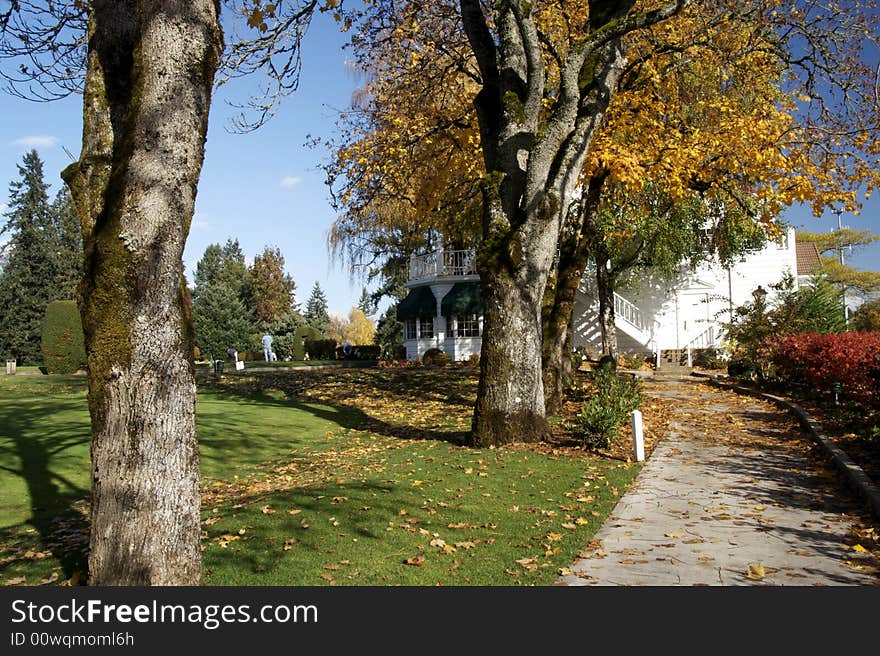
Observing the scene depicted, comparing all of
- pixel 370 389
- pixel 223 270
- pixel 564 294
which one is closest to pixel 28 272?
pixel 223 270

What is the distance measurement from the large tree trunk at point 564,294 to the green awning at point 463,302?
17509mm

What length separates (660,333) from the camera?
34.9 m

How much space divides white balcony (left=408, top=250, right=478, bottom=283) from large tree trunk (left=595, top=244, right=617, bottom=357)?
8657mm

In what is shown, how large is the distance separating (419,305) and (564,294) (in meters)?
21.4

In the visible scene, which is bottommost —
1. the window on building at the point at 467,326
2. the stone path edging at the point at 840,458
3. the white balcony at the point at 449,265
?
the stone path edging at the point at 840,458

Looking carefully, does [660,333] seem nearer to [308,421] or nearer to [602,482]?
[308,421]

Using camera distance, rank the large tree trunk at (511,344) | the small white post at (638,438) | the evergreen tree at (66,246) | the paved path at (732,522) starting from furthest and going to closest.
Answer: the evergreen tree at (66,246) → the large tree trunk at (511,344) → the small white post at (638,438) → the paved path at (732,522)

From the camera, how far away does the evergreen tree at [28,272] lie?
1949 inches

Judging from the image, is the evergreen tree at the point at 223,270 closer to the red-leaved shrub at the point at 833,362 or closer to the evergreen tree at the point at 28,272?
the evergreen tree at the point at 28,272

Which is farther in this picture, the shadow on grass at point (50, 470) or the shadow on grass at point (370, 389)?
the shadow on grass at point (370, 389)

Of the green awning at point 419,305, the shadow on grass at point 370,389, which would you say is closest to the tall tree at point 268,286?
the green awning at point 419,305

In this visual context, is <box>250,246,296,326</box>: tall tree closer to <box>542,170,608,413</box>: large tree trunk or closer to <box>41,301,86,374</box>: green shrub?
<box>41,301,86,374</box>: green shrub

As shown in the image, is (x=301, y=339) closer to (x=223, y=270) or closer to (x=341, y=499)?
(x=223, y=270)

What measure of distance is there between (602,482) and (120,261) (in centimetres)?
700
